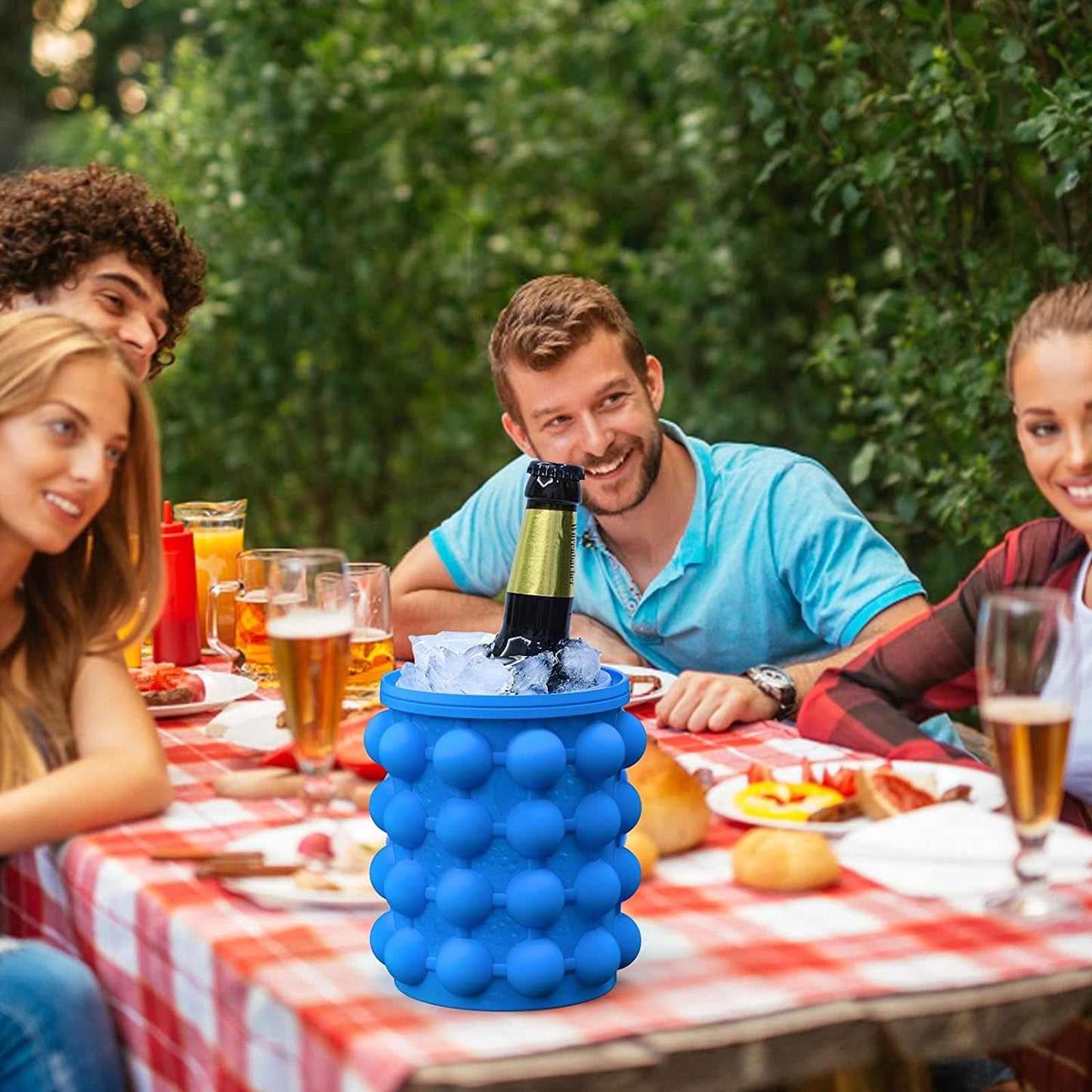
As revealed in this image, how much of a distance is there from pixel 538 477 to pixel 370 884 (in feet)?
1.42

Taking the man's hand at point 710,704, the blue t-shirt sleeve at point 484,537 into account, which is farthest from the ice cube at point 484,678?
the blue t-shirt sleeve at point 484,537

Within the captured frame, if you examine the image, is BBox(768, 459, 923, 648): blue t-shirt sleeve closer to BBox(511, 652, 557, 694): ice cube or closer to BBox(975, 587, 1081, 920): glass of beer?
BBox(975, 587, 1081, 920): glass of beer

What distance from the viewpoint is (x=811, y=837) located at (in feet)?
4.85

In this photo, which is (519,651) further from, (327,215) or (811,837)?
(327,215)

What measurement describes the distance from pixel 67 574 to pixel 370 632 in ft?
1.43

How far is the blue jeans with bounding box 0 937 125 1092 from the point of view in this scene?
1.44 m

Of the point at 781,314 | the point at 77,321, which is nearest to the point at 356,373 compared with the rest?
the point at 781,314

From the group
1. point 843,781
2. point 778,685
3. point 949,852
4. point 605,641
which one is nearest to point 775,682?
point 778,685

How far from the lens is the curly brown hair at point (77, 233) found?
114 inches

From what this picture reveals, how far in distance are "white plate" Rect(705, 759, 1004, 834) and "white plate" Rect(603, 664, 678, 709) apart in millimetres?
376

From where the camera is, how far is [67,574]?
1.94 meters

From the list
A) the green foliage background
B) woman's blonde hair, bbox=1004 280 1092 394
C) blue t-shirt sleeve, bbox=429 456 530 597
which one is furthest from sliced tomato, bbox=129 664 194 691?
the green foliage background

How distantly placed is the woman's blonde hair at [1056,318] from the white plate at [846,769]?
578mm

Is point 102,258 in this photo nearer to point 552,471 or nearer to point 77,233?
point 77,233
